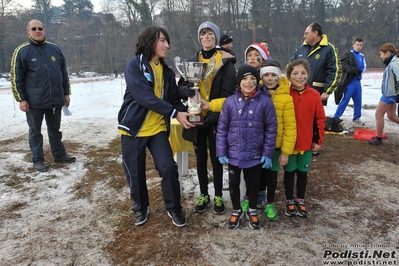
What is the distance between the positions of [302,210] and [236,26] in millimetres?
44283

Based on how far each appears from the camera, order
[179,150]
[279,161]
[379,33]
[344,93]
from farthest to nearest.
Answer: [379,33]
[344,93]
[179,150]
[279,161]

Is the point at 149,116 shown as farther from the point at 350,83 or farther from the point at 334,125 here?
the point at 350,83

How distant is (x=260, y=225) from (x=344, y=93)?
221 inches

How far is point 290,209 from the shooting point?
3270 millimetres

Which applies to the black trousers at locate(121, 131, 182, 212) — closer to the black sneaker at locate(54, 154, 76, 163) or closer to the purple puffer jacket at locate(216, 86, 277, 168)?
the purple puffer jacket at locate(216, 86, 277, 168)

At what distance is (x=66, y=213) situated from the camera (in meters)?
3.45

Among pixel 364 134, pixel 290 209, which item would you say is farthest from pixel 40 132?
pixel 364 134

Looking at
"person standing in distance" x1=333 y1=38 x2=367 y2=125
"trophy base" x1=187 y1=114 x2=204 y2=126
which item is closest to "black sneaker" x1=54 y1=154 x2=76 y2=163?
"trophy base" x1=187 y1=114 x2=204 y2=126

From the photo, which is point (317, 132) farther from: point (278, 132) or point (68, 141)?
point (68, 141)

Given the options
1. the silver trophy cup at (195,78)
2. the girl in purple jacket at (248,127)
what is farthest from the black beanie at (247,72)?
the silver trophy cup at (195,78)

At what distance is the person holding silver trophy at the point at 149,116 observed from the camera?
2.83 metres

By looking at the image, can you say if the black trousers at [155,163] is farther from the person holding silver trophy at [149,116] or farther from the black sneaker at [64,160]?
the black sneaker at [64,160]

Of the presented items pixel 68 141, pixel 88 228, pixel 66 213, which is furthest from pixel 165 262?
pixel 68 141

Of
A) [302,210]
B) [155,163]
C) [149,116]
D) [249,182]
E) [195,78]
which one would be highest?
[195,78]
